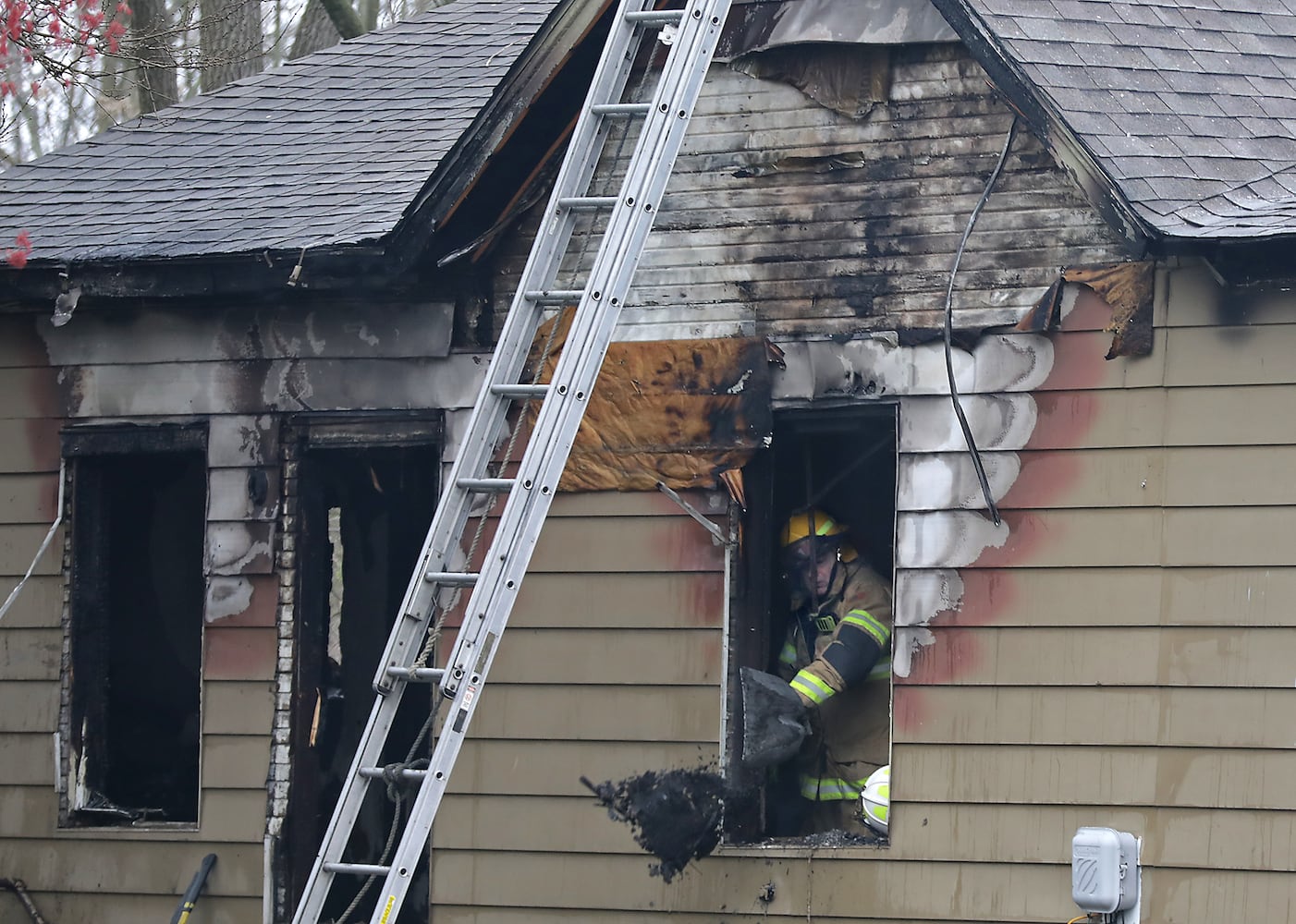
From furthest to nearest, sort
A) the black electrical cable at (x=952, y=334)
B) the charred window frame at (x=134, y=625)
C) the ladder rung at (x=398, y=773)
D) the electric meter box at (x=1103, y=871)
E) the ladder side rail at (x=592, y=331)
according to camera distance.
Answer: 1. the charred window frame at (x=134, y=625)
2. the black electrical cable at (x=952, y=334)
3. the ladder side rail at (x=592, y=331)
4. the ladder rung at (x=398, y=773)
5. the electric meter box at (x=1103, y=871)

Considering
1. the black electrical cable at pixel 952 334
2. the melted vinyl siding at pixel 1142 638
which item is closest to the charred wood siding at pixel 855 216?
the black electrical cable at pixel 952 334

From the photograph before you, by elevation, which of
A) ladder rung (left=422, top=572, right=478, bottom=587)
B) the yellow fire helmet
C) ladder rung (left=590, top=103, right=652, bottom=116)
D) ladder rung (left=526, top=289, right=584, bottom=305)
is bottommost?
ladder rung (left=422, top=572, right=478, bottom=587)

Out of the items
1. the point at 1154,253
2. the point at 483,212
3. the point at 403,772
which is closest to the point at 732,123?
the point at 483,212

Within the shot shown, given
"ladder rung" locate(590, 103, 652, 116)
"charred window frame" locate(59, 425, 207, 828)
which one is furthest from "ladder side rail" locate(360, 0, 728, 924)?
"charred window frame" locate(59, 425, 207, 828)

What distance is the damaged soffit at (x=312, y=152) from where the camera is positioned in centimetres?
730

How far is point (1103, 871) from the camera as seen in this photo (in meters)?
4.60

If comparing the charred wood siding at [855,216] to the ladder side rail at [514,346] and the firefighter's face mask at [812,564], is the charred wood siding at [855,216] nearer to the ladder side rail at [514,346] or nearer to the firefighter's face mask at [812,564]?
the ladder side rail at [514,346]

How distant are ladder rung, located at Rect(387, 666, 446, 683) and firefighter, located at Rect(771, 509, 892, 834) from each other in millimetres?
2032

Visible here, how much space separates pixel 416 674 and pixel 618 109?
2341 mm

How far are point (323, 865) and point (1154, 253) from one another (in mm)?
3843

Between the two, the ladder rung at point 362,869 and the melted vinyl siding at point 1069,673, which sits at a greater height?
the melted vinyl siding at point 1069,673

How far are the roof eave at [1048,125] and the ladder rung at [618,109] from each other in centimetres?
138

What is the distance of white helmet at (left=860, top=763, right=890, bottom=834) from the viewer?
6.82 meters

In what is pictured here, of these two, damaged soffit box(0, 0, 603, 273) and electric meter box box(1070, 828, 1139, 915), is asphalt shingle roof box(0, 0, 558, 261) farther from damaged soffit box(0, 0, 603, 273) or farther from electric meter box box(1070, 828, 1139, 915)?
electric meter box box(1070, 828, 1139, 915)
